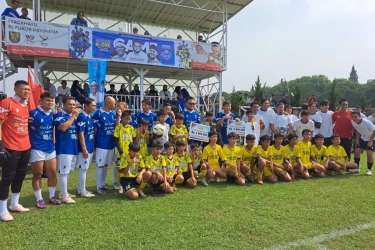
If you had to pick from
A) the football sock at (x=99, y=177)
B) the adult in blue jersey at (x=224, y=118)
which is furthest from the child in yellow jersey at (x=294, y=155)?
the football sock at (x=99, y=177)

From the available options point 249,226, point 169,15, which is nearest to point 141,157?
point 249,226

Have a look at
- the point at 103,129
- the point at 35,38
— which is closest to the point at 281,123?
the point at 103,129

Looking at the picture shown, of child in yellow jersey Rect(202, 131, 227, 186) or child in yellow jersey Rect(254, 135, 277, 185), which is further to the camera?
child in yellow jersey Rect(254, 135, 277, 185)

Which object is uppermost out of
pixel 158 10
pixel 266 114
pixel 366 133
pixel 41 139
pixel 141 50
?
pixel 158 10

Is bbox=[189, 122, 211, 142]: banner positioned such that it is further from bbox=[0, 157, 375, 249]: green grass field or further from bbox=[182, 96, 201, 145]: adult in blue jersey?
bbox=[0, 157, 375, 249]: green grass field

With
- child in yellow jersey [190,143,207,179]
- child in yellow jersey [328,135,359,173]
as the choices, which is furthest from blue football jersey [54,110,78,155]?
child in yellow jersey [328,135,359,173]

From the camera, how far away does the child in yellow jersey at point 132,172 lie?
5166 mm

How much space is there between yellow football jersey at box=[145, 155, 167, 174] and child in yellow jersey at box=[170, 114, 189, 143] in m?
0.89

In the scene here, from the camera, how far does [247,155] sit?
21.5 feet

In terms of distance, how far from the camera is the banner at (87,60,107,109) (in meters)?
9.34

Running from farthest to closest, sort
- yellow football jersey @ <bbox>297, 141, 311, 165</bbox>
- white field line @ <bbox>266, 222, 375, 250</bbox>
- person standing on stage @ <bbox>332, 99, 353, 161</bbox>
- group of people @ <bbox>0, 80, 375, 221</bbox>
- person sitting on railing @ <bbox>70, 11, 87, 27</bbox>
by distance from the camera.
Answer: person sitting on railing @ <bbox>70, 11, 87, 27</bbox> → person standing on stage @ <bbox>332, 99, 353, 161</bbox> → yellow football jersey @ <bbox>297, 141, 311, 165</bbox> → group of people @ <bbox>0, 80, 375, 221</bbox> → white field line @ <bbox>266, 222, 375, 250</bbox>

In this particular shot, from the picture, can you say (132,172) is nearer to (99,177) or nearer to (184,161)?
(99,177)

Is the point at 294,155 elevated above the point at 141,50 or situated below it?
below

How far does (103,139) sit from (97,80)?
4.61m
